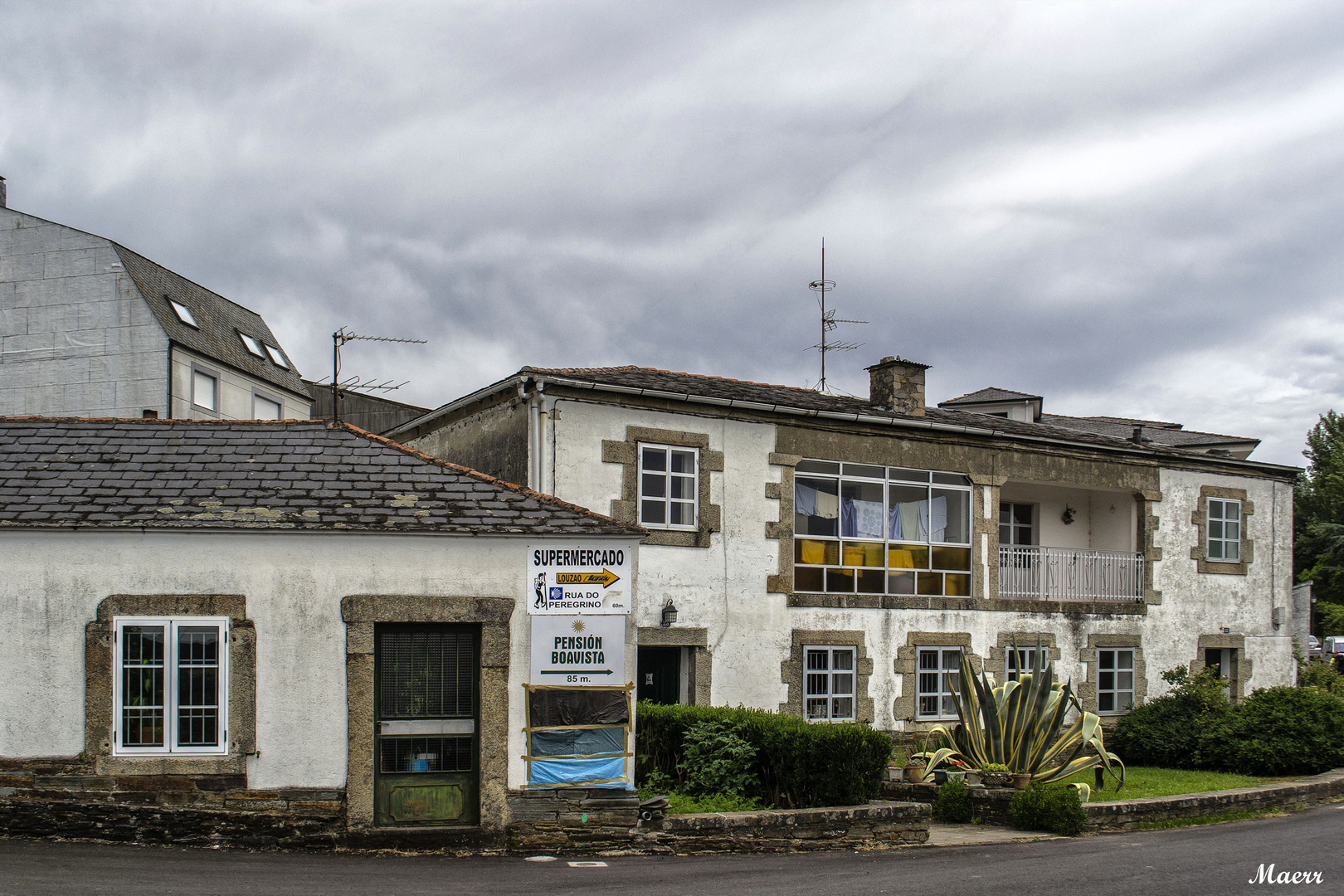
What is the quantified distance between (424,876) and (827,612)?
9.35 meters

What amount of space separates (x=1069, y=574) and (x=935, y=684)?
3963mm

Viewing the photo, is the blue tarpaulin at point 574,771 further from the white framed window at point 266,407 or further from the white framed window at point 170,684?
the white framed window at point 266,407

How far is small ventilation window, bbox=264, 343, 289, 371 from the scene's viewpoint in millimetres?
31562

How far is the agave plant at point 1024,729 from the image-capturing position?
1402 cm

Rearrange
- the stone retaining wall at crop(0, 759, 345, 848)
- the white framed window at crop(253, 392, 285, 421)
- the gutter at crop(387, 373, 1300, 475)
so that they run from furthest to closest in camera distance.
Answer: the white framed window at crop(253, 392, 285, 421)
the gutter at crop(387, 373, 1300, 475)
the stone retaining wall at crop(0, 759, 345, 848)

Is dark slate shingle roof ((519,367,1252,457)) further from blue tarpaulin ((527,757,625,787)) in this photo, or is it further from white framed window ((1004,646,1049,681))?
blue tarpaulin ((527,757,625,787))

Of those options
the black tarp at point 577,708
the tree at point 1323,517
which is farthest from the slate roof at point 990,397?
the tree at point 1323,517

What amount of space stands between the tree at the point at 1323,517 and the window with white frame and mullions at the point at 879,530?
105 ft

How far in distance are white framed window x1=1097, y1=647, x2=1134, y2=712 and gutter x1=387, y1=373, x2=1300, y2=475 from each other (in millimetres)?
3633

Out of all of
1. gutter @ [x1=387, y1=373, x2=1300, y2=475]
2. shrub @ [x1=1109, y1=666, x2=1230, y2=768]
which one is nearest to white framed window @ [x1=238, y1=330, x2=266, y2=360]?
gutter @ [x1=387, y1=373, x2=1300, y2=475]

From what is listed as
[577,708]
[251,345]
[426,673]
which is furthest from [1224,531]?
[251,345]

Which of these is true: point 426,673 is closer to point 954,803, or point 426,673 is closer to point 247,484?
point 247,484

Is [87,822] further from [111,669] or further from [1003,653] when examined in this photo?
[1003,653]

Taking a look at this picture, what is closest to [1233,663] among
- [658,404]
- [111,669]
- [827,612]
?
[827,612]
